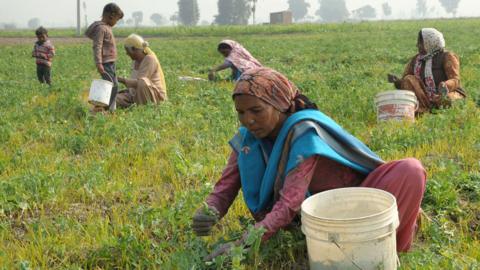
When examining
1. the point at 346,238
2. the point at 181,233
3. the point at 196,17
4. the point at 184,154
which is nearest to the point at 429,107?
the point at 184,154

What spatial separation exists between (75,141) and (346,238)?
400 cm

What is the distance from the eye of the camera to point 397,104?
6000 millimetres

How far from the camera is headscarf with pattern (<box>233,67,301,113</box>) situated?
275cm

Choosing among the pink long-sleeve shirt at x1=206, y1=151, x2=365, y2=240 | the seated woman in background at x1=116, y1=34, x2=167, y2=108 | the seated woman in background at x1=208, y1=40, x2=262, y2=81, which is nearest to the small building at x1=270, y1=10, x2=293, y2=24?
the seated woman in background at x1=208, y1=40, x2=262, y2=81

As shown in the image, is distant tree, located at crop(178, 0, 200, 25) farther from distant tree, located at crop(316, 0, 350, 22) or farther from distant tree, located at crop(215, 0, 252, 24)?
distant tree, located at crop(316, 0, 350, 22)

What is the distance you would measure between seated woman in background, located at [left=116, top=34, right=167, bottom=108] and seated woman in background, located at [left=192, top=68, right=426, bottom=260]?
4739mm

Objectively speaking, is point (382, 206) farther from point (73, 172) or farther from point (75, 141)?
point (75, 141)

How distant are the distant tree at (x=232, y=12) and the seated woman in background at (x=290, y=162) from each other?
355 feet

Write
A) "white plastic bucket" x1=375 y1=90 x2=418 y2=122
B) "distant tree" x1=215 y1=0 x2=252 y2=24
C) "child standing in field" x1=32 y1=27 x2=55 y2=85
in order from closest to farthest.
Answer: "white plastic bucket" x1=375 y1=90 x2=418 y2=122 → "child standing in field" x1=32 y1=27 x2=55 y2=85 → "distant tree" x1=215 y1=0 x2=252 y2=24

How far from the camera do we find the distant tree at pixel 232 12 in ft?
359

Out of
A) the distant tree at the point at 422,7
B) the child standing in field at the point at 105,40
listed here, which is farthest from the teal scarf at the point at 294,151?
the distant tree at the point at 422,7

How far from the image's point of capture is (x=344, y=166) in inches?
118

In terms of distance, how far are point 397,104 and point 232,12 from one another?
106 m

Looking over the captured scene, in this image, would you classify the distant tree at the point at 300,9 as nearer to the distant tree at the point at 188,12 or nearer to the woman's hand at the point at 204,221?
the distant tree at the point at 188,12
